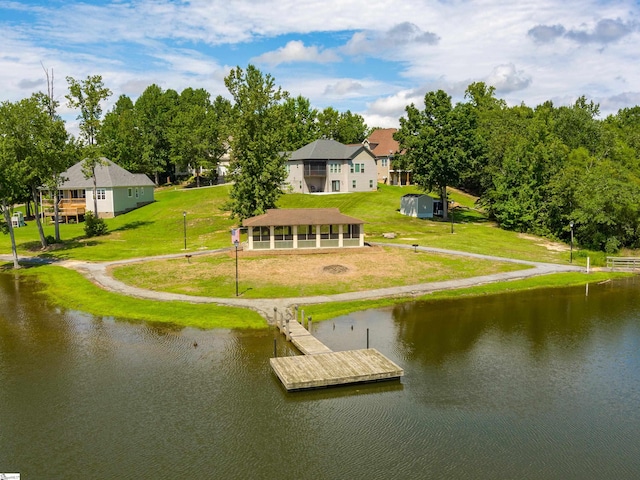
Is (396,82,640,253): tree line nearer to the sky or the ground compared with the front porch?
nearer to the sky

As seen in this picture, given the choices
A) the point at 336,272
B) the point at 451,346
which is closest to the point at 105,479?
the point at 451,346

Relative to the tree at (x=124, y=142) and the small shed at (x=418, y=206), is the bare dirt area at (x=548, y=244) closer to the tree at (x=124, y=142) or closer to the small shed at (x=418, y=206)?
the small shed at (x=418, y=206)

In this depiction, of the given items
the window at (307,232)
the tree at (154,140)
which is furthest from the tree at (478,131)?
the tree at (154,140)

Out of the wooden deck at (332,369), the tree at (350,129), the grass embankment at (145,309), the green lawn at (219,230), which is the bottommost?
the wooden deck at (332,369)

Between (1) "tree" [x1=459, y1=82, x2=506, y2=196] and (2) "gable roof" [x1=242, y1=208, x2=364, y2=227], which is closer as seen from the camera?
(2) "gable roof" [x1=242, y1=208, x2=364, y2=227]

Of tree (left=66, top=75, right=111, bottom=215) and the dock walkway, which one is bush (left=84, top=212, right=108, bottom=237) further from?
the dock walkway

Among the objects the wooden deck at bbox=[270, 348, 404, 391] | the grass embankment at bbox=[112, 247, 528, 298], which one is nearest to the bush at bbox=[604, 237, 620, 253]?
the grass embankment at bbox=[112, 247, 528, 298]

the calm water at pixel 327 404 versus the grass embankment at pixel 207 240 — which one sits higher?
the grass embankment at pixel 207 240
